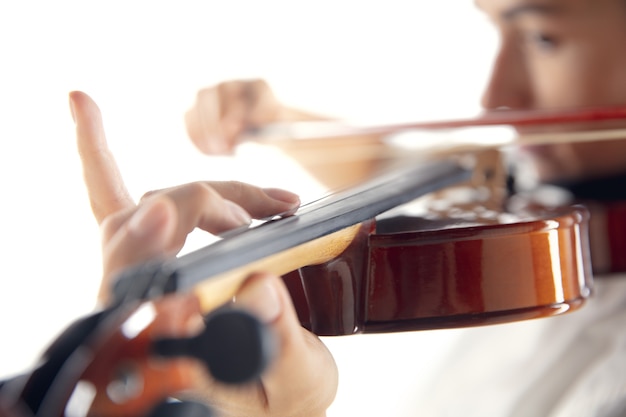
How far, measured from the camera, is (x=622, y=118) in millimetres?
802

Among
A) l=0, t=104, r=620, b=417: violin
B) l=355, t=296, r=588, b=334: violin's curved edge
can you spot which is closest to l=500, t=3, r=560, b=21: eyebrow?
l=0, t=104, r=620, b=417: violin

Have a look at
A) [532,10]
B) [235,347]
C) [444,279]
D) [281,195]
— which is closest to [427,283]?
[444,279]

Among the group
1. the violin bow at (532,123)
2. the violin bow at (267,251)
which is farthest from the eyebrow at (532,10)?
the violin bow at (267,251)

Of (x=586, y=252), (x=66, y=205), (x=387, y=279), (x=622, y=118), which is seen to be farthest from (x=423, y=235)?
(x=66, y=205)

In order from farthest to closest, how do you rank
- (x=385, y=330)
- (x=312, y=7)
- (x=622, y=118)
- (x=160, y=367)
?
(x=312, y=7)
(x=622, y=118)
(x=385, y=330)
(x=160, y=367)

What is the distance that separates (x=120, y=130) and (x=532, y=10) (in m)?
0.53

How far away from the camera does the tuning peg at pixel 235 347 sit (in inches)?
10.1

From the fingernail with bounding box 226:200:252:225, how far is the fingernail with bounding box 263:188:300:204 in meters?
0.03

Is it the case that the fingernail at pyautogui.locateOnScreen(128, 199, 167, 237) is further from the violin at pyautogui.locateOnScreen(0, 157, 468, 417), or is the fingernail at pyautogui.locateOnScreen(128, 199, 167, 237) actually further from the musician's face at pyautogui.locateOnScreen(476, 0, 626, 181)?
the musician's face at pyautogui.locateOnScreen(476, 0, 626, 181)

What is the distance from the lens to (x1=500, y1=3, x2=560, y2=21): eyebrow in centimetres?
88

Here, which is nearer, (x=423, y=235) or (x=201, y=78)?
(x=423, y=235)

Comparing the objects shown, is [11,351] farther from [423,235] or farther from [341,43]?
[341,43]

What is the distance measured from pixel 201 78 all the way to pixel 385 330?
→ 2.47 feet

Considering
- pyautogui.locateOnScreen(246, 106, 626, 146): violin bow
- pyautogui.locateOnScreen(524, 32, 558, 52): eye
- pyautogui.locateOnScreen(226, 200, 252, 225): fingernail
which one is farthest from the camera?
pyautogui.locateOnScreen(524, 32, 558, 52): eye
